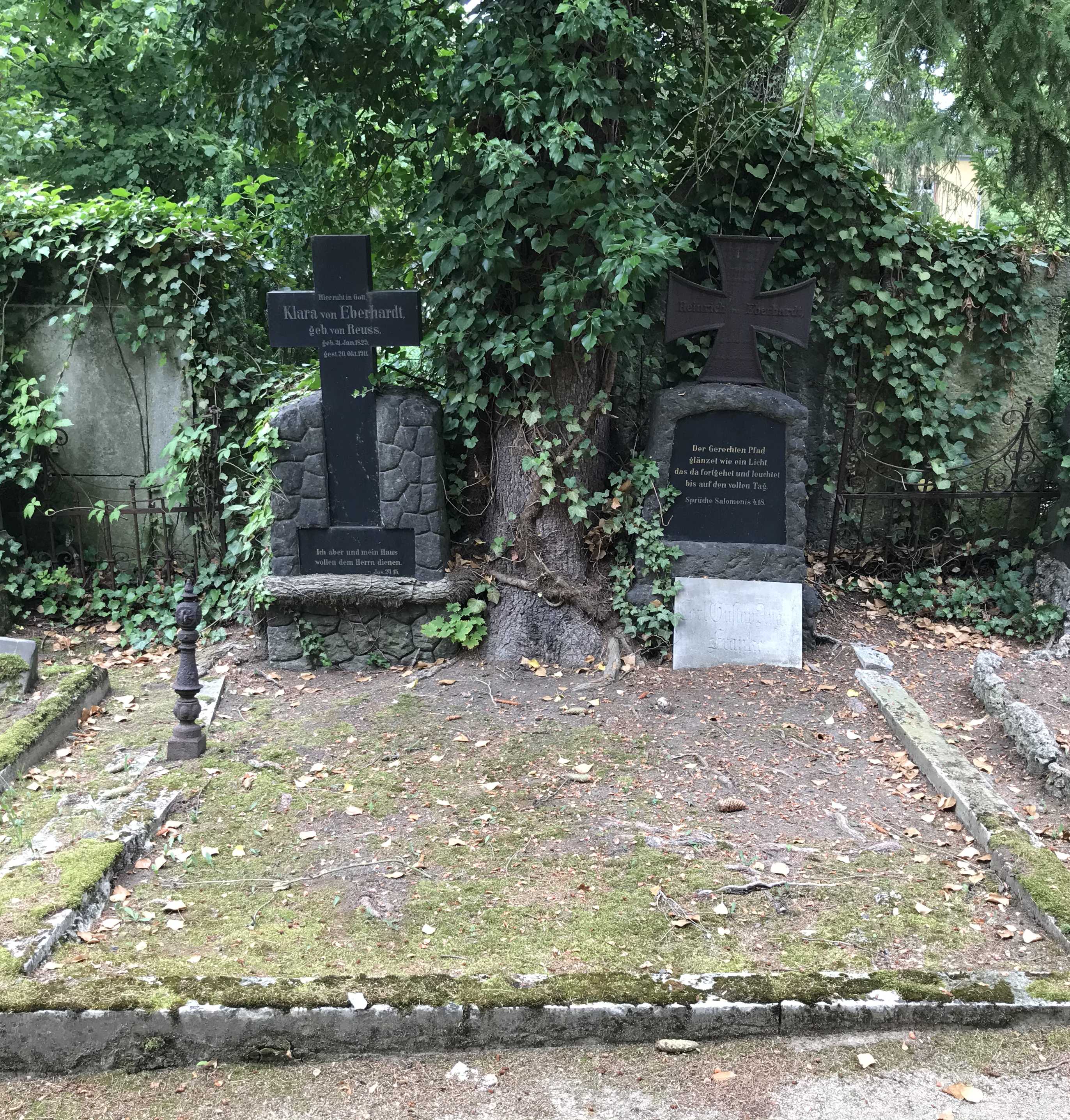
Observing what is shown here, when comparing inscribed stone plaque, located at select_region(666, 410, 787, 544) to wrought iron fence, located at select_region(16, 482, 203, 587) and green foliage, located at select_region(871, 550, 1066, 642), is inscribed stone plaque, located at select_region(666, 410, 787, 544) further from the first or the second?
wrought iron fence, located at select_region(16, 482, 203, 587)

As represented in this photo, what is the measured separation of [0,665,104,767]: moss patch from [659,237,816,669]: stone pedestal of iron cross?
348 cm

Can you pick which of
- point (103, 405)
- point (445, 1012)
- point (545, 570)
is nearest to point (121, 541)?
point (103, 405)

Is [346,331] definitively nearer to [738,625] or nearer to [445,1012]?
[738,625]

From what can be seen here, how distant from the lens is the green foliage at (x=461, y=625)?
603 cm

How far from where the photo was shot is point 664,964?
3156 millimetres

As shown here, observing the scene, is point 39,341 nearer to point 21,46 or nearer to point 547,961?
point 21,46

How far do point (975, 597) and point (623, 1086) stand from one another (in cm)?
518

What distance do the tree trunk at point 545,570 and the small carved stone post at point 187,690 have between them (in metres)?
1.91

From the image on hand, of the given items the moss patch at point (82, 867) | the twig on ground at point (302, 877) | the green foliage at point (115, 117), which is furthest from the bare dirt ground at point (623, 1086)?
the green foliage at point (115, 117)

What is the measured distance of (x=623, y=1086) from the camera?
2.78 m

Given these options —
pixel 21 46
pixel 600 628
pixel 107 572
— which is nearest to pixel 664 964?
pixel 600 628

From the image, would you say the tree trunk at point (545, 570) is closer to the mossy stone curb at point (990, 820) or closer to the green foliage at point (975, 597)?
the mossy stone curb at point (990, 820)

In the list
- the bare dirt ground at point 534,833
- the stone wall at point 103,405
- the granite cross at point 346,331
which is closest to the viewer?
the bare dirt ground at point 534,833

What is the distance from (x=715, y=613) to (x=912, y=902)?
2587 millimetres
